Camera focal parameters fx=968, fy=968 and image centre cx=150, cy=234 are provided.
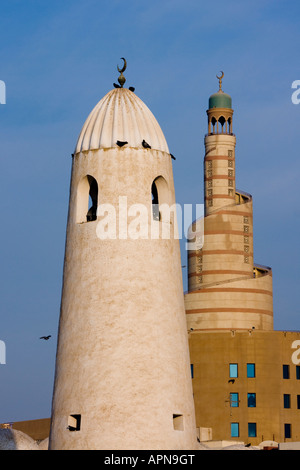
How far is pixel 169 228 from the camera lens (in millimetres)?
18922

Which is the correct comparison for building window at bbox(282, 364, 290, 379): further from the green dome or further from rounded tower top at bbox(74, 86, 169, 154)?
rounded tower top at bbox(74, 86, 169, 154)

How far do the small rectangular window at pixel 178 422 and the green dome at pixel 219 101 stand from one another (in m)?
88.1

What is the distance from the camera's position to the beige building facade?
86.5 metres

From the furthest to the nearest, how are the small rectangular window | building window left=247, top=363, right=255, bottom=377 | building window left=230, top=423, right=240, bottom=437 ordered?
building window left=247, top=363, right=255, bottom=377
building window left=230, top=423, right=240, bottom=437
the small rectangular window

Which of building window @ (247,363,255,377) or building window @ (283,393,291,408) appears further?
building window @ (283,393,291,408)

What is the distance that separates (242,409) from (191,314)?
13.2 meters

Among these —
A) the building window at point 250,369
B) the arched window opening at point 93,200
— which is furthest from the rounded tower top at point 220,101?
the arched window opening at point 93,200

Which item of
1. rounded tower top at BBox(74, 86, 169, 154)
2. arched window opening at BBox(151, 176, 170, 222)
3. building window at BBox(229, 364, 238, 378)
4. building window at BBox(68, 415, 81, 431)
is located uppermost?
building window at BBox(229, 364, 238, 378)

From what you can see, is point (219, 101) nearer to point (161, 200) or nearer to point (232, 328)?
point (232, 328)

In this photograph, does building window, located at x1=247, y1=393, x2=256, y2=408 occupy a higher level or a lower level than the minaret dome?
lower

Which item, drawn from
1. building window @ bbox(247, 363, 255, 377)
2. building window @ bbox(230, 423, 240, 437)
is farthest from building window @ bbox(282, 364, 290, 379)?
building window @ bbox(230, 423, 240, 437)

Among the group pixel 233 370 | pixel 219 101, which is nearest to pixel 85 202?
pixel 233 370

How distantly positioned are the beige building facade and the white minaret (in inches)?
2682
